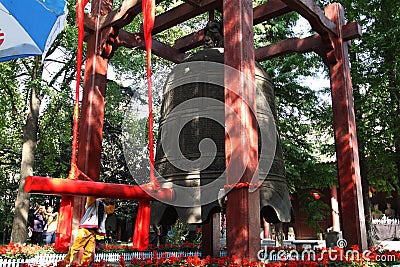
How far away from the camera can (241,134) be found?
429 cm

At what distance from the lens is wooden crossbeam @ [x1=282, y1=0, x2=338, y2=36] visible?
18.0 ft

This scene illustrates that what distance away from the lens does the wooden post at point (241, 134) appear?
4.11 meters

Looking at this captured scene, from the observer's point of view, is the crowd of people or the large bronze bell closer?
the large bronze bell

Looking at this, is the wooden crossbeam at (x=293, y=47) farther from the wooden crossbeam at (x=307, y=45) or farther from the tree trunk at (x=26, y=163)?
the tree trunk at (x=26, y=163)

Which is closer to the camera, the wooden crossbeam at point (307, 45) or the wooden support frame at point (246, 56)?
the wooden support frame at point (246, 56)

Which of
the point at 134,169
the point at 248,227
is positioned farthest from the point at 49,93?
the point at 248,227

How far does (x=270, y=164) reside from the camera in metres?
5.08

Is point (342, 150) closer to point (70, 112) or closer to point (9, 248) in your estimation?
point (9, 248)

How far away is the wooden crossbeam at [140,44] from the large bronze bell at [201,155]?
1.38 metres

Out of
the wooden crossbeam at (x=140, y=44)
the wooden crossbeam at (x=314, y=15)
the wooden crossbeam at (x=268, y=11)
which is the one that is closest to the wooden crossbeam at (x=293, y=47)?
the wooden crossbeam at (x=314, y=15)

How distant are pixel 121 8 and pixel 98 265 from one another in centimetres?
341

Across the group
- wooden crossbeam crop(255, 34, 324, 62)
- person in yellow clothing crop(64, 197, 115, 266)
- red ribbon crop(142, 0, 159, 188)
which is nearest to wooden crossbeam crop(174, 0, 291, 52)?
wooden crossbeam crop(255, 34, 324, 62)

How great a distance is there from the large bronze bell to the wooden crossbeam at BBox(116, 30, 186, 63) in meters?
1.38

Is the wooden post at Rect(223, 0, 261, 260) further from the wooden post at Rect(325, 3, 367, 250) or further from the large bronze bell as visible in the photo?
the wooden post at Rect(325, 3, 367, 250)
